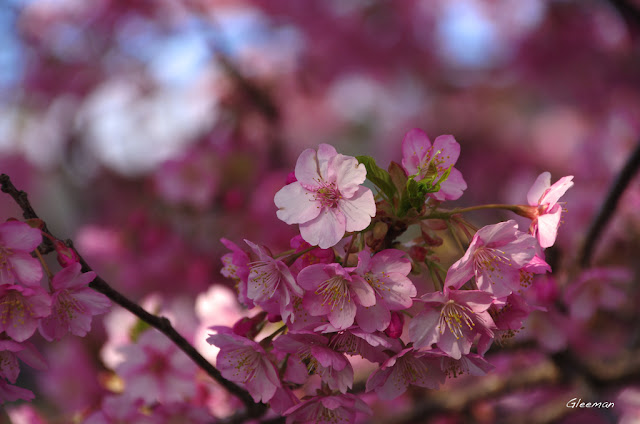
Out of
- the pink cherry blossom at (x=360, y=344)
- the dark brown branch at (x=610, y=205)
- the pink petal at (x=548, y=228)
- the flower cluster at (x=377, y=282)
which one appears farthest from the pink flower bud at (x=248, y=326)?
the dark brown branch at (x=610, y=205)

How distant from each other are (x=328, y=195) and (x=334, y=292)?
0.35 feet

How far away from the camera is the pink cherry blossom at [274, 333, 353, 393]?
1.85 ft

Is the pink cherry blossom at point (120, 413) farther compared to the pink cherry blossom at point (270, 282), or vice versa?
the pink cherry blossom at point (120, 413)

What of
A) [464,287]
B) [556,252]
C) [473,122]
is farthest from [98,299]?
[473,122]

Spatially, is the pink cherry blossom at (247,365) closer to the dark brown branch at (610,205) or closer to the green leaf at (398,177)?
the green leaf at (398,177)

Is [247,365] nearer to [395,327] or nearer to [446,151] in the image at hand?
[395,327]

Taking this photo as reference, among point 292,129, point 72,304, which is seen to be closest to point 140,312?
point 72,304

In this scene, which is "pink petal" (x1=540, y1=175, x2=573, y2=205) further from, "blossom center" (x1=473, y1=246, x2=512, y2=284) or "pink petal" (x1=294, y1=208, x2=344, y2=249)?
"pink petal" (x1=294, y1=208, x2=344, y2=249)

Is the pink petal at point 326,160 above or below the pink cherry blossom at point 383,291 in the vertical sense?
above

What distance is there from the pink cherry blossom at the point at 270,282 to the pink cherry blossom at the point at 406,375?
13 centimetres

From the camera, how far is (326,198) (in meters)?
0.57

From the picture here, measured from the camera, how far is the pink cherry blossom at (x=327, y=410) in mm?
616

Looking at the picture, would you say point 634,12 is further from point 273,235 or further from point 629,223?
point 273,235

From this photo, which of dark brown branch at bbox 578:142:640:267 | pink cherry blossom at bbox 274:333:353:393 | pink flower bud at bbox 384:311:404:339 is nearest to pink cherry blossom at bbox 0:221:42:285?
pink cherry blossom at bbox 274:333:353:393
